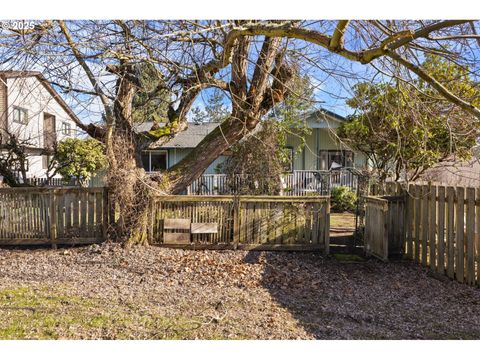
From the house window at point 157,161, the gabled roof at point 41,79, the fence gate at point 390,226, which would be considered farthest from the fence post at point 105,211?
the house window at point 157,161

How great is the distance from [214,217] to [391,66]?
2.78 m

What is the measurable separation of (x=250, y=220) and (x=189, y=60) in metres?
2.18

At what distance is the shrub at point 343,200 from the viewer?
9486 mm

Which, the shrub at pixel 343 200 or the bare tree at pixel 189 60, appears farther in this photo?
the shrub at pixel 343 200

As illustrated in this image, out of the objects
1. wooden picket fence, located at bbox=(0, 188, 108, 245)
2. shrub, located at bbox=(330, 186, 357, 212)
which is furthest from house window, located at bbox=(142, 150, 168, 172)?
wooden picket fence, located at bbox=(0, 188, 108, 245)

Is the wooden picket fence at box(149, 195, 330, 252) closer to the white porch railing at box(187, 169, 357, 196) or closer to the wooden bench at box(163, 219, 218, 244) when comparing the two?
the wooden bench at box(163, 219, 218, 244)

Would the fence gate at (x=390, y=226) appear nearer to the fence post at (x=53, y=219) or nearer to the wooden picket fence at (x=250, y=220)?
the wooden picket fence at (x=250, y=220)

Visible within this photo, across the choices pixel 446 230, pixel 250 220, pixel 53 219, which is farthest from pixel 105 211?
pixel 446 230

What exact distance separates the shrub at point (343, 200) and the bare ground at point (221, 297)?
197 inches

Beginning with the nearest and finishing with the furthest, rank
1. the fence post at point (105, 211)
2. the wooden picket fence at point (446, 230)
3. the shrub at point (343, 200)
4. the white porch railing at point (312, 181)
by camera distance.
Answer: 1. the wooden picket fence at point (446, 230)
2. the fence post at point (105, 211)
3. the shrub at point (343, 200)
4. the white porch railing at point (312, 181)

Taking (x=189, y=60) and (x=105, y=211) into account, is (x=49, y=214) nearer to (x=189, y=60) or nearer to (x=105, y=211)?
(x=105, y=211)

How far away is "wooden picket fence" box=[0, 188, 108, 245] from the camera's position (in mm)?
5008

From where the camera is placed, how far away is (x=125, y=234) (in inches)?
189

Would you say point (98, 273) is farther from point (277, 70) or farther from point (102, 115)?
point (277, 70)
